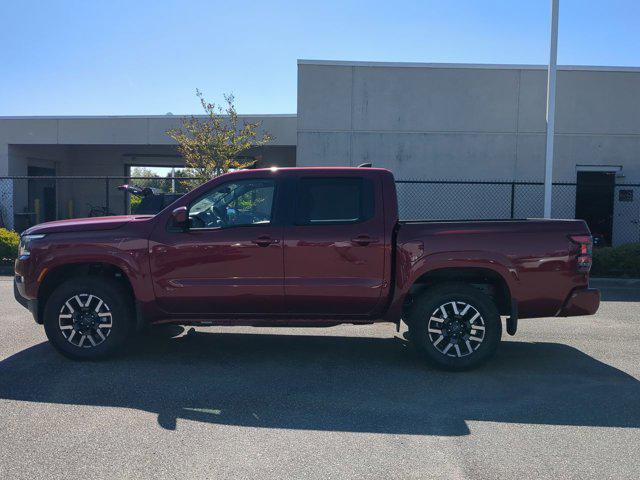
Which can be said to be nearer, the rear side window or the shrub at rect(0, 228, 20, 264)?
the rear side window

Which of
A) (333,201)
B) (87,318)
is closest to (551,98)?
(333,201)

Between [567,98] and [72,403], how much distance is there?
604 inches


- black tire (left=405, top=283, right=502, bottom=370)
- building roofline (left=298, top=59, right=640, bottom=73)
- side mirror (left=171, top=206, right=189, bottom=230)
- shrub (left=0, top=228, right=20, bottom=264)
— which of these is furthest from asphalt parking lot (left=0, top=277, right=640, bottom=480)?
building roofline (left=298, top=59, right=640, bottom=73)

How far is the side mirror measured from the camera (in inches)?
229

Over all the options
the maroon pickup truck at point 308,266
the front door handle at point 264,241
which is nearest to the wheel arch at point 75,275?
the maroon pickup truck at point 308,266

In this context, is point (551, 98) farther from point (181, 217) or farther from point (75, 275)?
point (75, 275)

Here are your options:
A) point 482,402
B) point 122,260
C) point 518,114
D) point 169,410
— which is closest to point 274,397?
point 169,410

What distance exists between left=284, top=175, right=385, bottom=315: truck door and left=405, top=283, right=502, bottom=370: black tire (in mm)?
564

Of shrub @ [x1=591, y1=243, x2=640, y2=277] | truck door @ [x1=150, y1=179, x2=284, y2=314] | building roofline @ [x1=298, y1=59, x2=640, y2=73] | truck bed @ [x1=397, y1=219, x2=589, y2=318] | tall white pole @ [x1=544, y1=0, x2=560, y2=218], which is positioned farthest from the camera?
building roofline @ [x1=298, y1=59, x2=640, y2=73]

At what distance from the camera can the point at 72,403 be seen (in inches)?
193

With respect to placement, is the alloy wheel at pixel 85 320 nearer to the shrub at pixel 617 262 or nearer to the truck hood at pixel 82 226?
the truck hood at pixel 82 226

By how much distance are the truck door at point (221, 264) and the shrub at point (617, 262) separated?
372 inches

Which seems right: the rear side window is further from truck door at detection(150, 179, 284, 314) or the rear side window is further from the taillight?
the taillight

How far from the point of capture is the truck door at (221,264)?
587 cm
